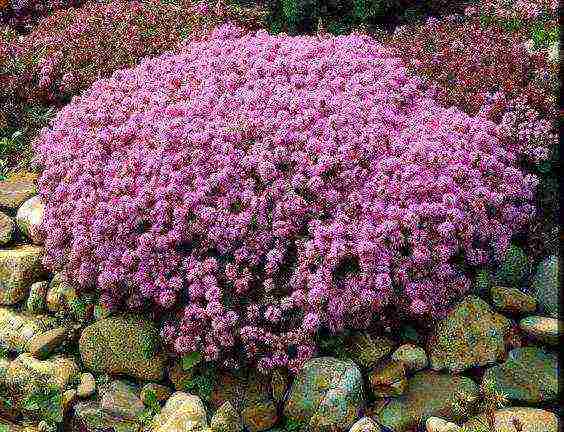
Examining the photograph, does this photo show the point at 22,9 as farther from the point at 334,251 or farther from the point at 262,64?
the point at 334,251

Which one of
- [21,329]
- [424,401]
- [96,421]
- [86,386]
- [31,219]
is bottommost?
[96,421]

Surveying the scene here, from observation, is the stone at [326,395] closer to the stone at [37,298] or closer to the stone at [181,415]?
the stone at [181,415]

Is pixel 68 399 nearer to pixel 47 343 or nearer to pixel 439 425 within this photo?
pixel 47 343

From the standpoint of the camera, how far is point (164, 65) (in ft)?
17.7

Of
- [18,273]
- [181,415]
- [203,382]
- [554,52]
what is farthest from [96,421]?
[554,52]

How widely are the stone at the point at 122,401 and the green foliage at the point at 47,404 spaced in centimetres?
27

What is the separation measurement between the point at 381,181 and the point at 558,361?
1.40 m

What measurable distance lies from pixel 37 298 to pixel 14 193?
0.97m

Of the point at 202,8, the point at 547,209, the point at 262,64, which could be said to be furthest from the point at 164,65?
the point at 547,209

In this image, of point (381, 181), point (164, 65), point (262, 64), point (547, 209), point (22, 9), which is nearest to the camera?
point (381, 181)

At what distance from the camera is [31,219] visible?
496cm

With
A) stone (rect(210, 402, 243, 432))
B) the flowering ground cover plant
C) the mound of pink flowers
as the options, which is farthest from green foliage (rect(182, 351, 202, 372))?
the flowering ground cover plant

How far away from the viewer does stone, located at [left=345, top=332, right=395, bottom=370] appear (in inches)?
158

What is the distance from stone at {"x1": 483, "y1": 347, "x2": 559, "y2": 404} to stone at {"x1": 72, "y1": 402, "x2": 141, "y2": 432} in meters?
2.07
